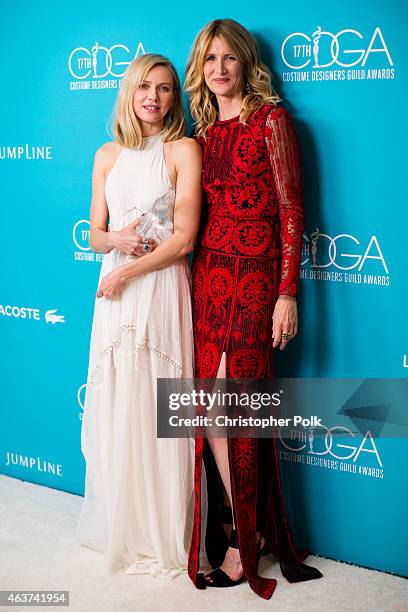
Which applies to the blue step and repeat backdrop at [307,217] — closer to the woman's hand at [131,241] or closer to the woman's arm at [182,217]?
the woman's arm at [182,217]

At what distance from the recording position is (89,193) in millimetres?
3371

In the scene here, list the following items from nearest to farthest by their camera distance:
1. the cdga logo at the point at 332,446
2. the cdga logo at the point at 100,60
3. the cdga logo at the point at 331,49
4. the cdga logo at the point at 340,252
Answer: the cdga logo at the point at 331,49 → the cdga logo at the point at 340,252 → the cdga logo at the point at 332,446 → the cdga logo at the point at 100,60

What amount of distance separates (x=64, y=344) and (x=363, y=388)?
1.41 m

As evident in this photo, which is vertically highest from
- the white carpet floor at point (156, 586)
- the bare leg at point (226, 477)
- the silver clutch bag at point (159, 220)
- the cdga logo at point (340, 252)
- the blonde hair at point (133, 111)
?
the blonde hair at point (133, 111)

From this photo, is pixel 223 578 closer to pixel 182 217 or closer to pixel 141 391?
pixel 141 391

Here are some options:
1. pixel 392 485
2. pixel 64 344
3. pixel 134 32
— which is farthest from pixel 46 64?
pixel 392 485

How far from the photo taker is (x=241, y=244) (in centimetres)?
274

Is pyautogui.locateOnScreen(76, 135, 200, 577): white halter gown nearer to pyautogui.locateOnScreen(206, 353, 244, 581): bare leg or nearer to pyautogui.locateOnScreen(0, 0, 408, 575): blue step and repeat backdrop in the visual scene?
pyautogui.locateOnScreen(206, 353, 244, 581): bare leg

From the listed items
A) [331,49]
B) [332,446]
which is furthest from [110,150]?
[332,446]

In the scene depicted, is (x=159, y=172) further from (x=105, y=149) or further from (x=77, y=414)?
(x=77, y=414)

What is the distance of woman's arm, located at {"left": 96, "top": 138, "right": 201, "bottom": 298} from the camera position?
2.80 m

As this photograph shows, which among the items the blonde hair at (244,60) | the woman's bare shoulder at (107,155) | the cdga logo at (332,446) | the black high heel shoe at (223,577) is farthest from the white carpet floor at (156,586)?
the blonde hair at (244,60)

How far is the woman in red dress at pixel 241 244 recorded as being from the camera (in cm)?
270

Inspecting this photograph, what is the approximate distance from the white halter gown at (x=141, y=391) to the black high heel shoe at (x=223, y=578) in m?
0.13
